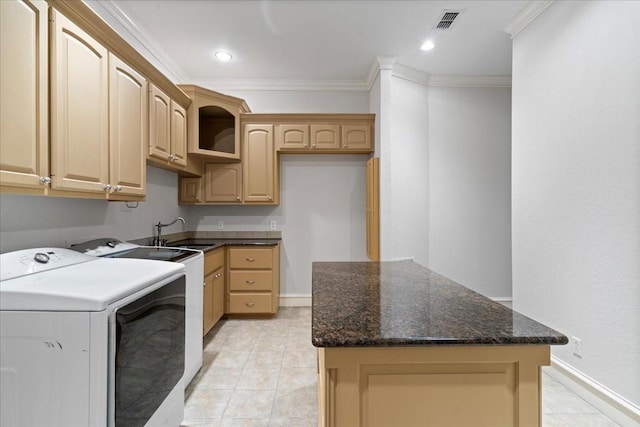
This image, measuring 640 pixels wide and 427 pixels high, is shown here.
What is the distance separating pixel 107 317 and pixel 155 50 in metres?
2.88

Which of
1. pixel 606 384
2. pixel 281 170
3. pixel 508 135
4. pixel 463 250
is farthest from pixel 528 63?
pixel 281 170

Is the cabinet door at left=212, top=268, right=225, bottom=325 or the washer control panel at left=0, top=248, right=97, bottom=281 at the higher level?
the washer control panel at left=0, top=248, right=97, bottom=281

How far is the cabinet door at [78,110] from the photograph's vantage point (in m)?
1.40

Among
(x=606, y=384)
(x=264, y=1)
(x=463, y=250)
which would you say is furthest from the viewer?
(x=463, y=250)

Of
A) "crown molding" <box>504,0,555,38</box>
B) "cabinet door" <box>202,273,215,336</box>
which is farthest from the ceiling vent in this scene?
"cabinet door" <box>202,273,215,336</box>

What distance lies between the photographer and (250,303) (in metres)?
3.33

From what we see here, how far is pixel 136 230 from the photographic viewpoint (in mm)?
2584

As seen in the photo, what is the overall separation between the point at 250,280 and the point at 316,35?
262cm

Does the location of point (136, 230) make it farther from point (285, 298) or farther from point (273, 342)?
point (285, 298)

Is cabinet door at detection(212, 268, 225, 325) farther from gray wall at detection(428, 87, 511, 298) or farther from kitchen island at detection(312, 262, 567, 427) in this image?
Result: gray wall at detection(428, 87, 511, 298)

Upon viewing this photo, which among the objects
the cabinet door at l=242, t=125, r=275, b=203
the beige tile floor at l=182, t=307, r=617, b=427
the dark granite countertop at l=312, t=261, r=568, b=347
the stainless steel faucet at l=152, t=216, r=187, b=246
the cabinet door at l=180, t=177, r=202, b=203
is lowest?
the beige tile floor at l=182, t=307, r=617, b=427

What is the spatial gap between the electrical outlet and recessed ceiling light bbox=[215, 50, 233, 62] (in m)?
3.87

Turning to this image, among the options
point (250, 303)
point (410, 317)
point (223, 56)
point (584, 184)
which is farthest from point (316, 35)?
point (250, 303)

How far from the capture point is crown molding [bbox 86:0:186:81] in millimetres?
2267
